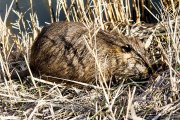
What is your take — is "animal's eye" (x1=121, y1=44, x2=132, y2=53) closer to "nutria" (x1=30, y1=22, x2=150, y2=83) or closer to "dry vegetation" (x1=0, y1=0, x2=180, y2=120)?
"nutria" (x1=30, y1=22, x2=150, y2=83)

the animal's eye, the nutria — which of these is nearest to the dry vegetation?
the nutria

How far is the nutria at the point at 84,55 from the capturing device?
342 cm

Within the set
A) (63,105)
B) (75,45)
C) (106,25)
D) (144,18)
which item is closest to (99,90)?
(63,105)

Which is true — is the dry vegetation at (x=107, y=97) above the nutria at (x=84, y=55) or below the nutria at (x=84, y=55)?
below

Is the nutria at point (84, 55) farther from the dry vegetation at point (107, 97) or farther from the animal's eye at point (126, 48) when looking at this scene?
the dry vegetation at point (107, 97)

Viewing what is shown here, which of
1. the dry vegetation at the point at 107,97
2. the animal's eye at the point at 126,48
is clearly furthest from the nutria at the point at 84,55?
the dry vegetation at the point at 107,97

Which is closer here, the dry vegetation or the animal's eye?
the dry vegetation

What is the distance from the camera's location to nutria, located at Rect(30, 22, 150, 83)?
3.42 m

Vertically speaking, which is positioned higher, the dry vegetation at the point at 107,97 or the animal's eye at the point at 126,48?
the animal's eye at the point at 126,48

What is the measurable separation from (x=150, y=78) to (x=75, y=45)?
2.13 ft

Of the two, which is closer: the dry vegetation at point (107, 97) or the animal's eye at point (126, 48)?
the dry vegetation at point (107, 97)

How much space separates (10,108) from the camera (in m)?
Answer: 3.29

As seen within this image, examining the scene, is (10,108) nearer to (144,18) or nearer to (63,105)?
(63,105)

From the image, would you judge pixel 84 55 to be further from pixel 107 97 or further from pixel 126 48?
pixel 107 97
